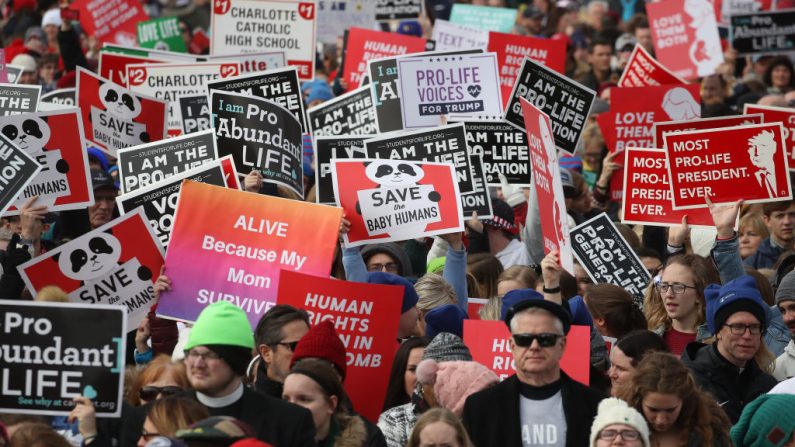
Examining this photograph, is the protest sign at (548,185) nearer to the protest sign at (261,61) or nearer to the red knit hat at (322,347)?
the red knit hat at (322,347)

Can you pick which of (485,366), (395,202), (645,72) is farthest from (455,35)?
(485,366)

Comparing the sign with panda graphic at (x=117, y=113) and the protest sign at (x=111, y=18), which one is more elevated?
the sign with panda graphic at (x=117, y=113)

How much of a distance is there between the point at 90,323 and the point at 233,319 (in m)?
0.77

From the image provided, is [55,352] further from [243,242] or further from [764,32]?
[764,32]

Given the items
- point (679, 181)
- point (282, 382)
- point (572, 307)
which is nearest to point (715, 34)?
point (679, 181)

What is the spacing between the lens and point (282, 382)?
8258 millimetres

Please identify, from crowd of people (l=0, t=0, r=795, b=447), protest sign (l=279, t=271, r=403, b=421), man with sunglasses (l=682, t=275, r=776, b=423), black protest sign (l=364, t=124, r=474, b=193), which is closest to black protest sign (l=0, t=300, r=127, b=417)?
crowd of people (l=0, t=0, r=795, b=447)

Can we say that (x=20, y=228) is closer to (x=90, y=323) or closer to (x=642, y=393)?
(x=90, y=323)

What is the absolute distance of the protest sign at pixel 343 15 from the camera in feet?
68.4

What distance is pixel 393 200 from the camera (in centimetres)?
1098

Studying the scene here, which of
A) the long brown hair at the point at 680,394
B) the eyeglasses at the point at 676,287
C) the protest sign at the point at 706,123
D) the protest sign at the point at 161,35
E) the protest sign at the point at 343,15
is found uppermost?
the long brown hair at the point at 680,394

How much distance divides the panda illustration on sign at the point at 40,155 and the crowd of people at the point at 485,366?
32cm

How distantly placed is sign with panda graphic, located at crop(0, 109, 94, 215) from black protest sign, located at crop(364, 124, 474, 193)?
210 cm

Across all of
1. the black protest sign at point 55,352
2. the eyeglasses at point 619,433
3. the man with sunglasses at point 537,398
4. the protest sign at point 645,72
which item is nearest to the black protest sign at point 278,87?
the protest sign at point 645,72
